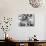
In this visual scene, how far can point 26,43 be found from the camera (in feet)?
12.1

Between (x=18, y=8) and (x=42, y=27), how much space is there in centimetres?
105

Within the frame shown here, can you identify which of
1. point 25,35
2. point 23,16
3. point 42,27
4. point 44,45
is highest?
point 23,16

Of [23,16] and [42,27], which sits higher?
[23,16]

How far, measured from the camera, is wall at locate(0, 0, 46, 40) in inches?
169

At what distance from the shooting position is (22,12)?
4.34 m

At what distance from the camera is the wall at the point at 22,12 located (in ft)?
14.1

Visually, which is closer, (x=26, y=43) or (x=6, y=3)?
(x=26, y=43)

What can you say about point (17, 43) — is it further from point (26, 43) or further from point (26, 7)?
point (26, 7)

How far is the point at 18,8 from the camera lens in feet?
A: 14.3

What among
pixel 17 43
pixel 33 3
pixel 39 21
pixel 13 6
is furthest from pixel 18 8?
pixel 17 43

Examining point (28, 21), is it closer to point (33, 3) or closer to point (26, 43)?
point (33, 3)

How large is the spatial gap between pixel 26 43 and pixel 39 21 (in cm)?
104

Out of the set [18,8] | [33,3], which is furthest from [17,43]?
[33,3]

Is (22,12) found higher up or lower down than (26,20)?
higher up
